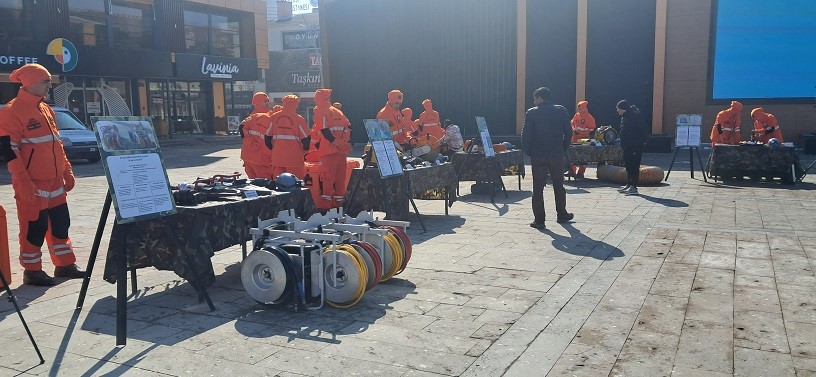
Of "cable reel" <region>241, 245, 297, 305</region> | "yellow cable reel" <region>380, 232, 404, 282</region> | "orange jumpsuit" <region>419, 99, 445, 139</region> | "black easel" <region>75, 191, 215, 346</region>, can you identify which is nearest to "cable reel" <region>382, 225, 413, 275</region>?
"yellow cable reel" <region>380, 232, 404, 282</region>

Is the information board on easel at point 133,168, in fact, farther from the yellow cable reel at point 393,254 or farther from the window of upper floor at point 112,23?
the window of upper floor at point 112,23

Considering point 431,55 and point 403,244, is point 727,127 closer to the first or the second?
point 403,244

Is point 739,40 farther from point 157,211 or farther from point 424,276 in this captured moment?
point 157,211

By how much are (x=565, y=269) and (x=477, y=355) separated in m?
2.65

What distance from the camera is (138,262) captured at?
5910 mm

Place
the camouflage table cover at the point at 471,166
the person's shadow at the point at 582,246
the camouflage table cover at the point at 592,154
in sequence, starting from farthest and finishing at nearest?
the camouflage table cover at the point at 592,154, the camouflage table cover at the point at 471,166, the person's shadow at the point at 582,246

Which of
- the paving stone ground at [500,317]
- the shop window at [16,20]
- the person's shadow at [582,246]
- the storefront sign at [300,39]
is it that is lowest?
the person's shadow at [582,246]

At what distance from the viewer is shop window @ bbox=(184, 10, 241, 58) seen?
3653cm

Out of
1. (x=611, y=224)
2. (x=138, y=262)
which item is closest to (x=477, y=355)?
(x=138, y=262)

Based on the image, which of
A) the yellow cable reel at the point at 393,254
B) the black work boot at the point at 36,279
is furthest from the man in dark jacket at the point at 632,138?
the black work boot at the point at 36,279

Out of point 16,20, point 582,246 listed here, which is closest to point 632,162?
point 582,246

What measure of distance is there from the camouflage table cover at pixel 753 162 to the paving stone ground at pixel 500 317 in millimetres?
5645

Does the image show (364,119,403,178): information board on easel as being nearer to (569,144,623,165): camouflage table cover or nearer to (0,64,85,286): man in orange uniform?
(0,64,85,286): man in orange uniform

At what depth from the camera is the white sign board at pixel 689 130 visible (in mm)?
15789
